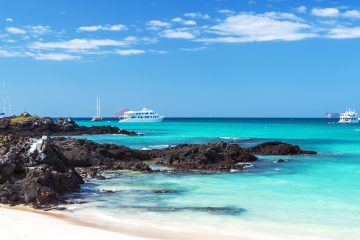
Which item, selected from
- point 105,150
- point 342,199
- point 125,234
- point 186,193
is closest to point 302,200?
point 342,199

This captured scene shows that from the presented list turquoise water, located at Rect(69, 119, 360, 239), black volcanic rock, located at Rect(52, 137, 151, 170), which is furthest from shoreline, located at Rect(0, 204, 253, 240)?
black volcanic rock, located at Rect(52, 137, 151, 170)

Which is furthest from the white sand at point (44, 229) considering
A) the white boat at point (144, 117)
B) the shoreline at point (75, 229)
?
the white boat at point (144, 117)

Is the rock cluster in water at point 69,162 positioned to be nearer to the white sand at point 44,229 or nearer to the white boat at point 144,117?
the white sand at point 44,229

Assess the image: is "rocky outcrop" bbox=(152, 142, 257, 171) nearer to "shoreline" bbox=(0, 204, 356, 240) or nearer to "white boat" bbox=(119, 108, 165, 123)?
"shoreline" bbox=(0, 204, 356, 240)

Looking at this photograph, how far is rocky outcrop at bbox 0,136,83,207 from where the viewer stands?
53.6 feet

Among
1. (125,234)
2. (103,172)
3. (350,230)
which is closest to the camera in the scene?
(125,234)

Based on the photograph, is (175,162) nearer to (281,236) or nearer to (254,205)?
(254,205)

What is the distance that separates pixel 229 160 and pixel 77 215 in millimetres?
16626

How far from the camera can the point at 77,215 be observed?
48.4ft

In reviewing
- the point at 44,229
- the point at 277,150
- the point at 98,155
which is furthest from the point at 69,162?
the point at 277,150

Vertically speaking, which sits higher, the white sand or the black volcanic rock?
the black volcanic rock

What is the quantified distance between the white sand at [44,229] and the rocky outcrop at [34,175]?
1.95 m

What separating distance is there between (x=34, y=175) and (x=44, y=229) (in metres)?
5.48

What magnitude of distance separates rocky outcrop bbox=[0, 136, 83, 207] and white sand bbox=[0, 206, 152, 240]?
1.95m
